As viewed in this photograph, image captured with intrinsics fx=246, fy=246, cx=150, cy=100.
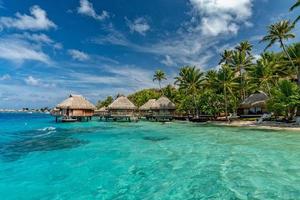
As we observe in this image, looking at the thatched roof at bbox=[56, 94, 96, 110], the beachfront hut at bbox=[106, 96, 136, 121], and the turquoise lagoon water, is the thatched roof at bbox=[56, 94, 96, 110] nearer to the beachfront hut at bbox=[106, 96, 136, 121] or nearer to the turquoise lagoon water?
the beachfront hut at bbox=[106, 96, 136, 121]

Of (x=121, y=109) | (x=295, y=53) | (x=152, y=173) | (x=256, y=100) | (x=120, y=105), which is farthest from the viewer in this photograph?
(x=121, y=109)

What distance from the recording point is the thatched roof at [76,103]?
140 feet

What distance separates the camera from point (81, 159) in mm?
12047

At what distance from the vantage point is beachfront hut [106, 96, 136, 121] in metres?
44.4

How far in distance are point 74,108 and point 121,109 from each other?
27.1 ft

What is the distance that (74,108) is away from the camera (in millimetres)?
43281

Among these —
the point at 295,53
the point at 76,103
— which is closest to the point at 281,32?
the point at 295,53

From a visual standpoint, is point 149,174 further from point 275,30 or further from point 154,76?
point 154,76

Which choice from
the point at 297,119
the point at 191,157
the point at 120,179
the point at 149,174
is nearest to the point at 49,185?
the point at 120,179

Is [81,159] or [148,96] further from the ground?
[148,96]

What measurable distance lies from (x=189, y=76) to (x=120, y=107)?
13.5 metres

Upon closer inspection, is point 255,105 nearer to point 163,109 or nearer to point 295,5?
point 295,5

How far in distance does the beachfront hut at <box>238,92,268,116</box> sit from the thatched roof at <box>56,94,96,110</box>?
88.2 feet

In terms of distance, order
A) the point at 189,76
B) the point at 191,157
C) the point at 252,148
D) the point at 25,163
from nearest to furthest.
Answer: the point at 25,163
the point at 191,157
the point at 252,148
the point at 189,76
